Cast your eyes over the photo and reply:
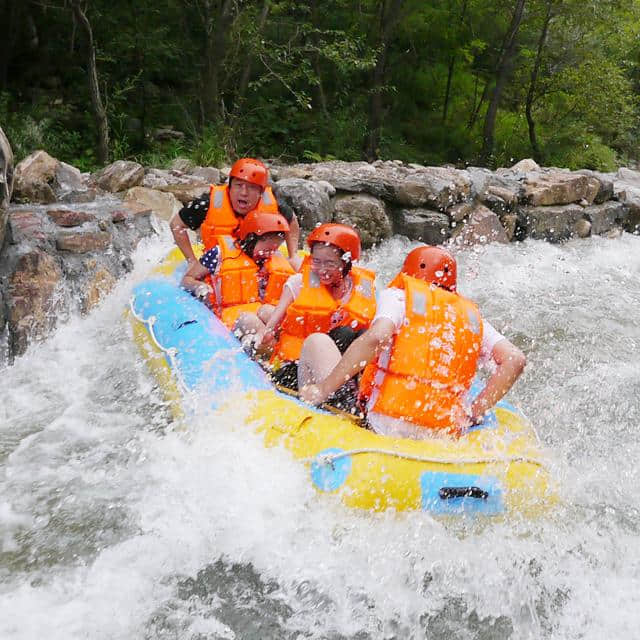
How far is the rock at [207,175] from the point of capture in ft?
27.3

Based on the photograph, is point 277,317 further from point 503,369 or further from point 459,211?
point 459,211

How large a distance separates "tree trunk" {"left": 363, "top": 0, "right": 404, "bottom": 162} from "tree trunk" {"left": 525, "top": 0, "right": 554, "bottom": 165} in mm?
3022

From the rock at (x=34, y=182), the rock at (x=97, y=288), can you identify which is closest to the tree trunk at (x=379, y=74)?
the rock at (x=34, y=182)

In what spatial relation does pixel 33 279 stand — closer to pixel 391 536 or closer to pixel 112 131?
pixel 391 536

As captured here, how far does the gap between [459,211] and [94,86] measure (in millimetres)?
4995

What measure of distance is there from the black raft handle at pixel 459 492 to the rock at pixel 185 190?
17.0 feet

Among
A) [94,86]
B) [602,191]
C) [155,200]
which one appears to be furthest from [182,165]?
[602,191]

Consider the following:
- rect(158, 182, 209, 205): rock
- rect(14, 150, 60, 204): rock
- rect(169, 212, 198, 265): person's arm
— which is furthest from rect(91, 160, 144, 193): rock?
rect(169, 212, 198, 265): person's arm

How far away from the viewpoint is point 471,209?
8.73 m

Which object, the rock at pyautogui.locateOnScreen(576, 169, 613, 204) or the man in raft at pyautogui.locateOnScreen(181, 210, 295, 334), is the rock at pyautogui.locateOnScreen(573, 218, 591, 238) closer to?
the rock at pyautogui.locateOnScreen(576, 169, 613, 204)

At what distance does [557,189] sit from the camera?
955 cm

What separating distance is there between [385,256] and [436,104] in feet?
24.0

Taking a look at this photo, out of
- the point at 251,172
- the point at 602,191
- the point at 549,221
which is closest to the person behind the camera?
the point at 251,172

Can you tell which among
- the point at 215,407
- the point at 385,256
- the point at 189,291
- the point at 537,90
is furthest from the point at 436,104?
the point at 215,407
